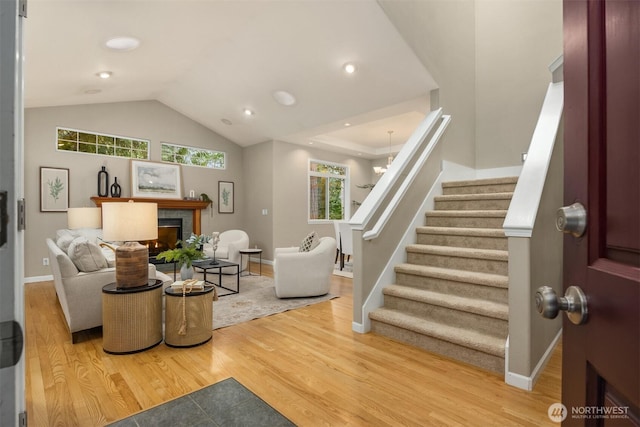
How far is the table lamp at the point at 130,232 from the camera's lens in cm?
228

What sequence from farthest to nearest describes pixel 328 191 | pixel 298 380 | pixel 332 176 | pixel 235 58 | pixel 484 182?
pixel 332 176, pixel 328 191, pixel 235 58, pixel 484 182, pixel 298 380

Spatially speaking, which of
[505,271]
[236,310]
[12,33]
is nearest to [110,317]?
[236,310]

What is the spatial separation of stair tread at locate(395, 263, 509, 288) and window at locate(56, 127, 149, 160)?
566 centimetres

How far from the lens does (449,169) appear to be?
4477 mm

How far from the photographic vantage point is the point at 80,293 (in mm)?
2771

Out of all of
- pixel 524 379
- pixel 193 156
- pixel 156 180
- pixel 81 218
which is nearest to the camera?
pixel 524 379

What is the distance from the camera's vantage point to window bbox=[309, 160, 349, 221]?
8.08 metres

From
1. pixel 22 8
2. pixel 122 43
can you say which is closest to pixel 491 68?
pixel 122 43

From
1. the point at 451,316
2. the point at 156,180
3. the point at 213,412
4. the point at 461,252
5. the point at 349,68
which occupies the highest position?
the point at 349,68

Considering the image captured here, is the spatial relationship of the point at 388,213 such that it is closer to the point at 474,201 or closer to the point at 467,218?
the point at 467,218

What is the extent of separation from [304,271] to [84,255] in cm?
232

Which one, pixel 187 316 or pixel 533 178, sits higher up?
pixel 533 178

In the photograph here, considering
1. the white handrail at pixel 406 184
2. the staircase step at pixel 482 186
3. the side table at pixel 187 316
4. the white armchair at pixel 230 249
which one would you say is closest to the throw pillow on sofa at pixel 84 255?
the side table at pixel 187 316

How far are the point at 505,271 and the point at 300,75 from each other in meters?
3.68
